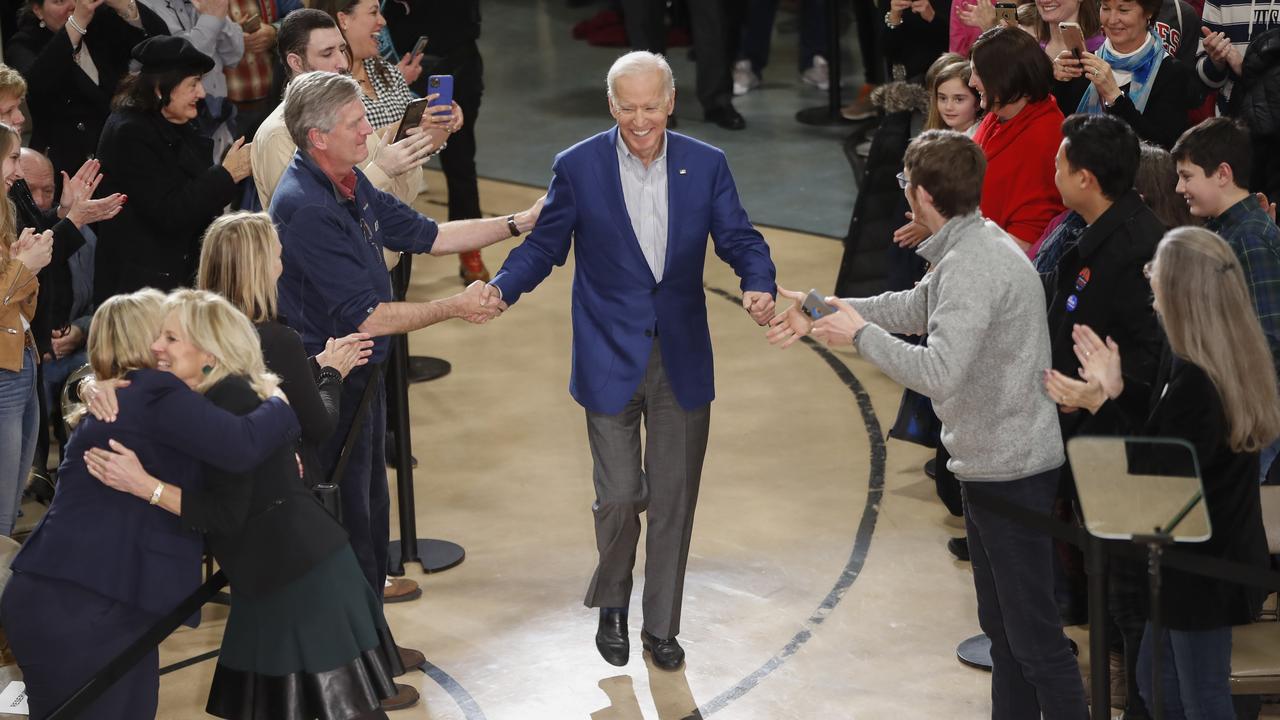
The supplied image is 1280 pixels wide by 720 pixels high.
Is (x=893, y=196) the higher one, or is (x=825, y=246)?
(x=893, y=196)

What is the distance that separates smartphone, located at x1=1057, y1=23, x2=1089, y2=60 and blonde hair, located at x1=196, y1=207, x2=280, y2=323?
124 inches

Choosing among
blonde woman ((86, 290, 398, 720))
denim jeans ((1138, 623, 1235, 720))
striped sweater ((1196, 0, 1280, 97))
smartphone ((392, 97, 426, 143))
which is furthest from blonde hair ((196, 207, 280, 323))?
striped sweater ((1196, 0, 1280, 97))

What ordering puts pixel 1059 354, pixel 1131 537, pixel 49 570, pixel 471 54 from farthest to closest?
1. pixel 471 54
2. pixel 1059 354
3. pixel 49 570
4. pixel 1131 537

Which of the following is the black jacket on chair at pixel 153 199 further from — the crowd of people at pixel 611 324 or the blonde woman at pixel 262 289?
the blonde woman at pixel 262 289

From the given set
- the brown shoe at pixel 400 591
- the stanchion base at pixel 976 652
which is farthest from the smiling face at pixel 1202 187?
the brown shoe at pixel 400 591

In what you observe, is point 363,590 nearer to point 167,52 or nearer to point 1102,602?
point 1102,602

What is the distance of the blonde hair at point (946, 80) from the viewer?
601 centimetres

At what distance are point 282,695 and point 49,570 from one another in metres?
0.67

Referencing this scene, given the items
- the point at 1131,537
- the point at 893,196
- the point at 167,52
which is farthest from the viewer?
the point at 893,196

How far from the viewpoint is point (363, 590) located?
4.12 metres

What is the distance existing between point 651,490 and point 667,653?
55 centimetres

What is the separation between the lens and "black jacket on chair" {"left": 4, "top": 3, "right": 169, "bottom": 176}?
6.88 meters

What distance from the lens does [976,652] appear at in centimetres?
510

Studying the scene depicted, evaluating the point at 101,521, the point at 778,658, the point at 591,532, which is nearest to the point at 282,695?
the point at 101,521
